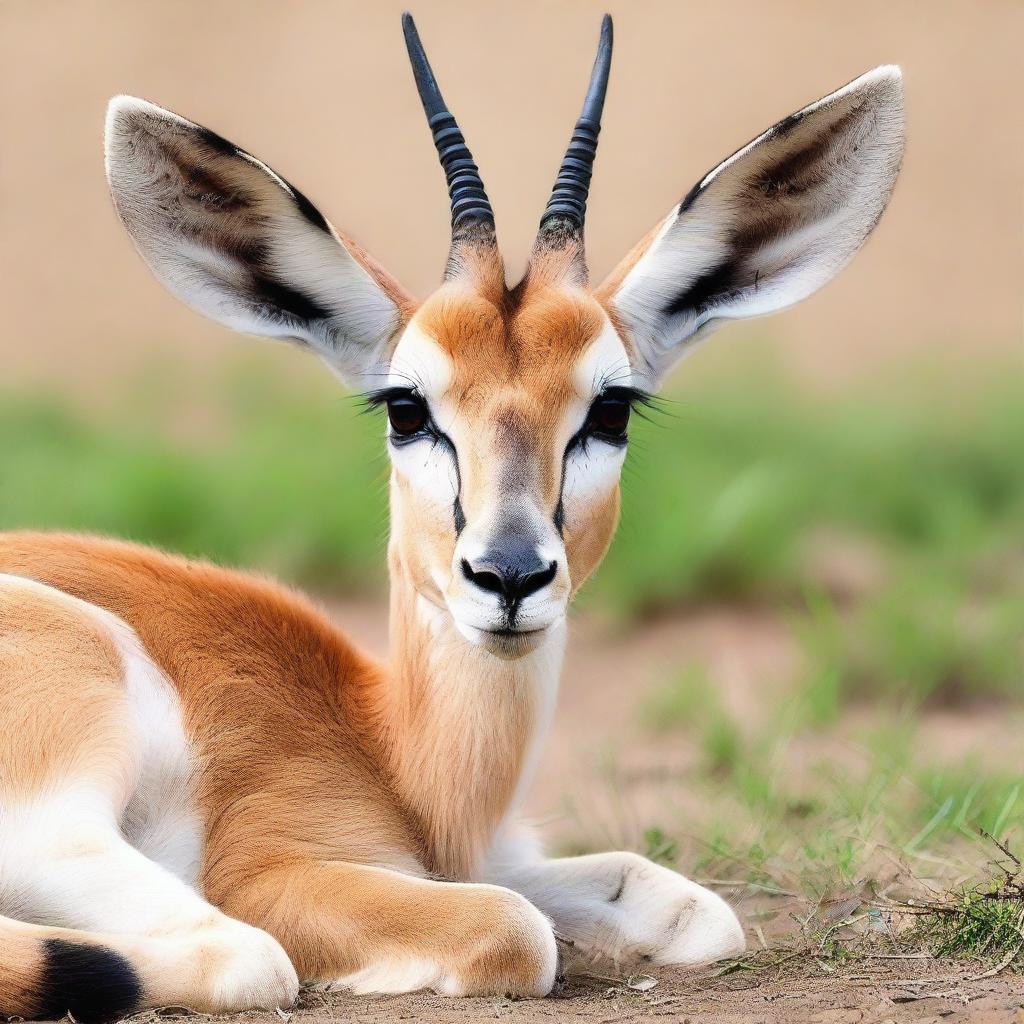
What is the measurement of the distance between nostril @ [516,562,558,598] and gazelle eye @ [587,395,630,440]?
1.92 ft

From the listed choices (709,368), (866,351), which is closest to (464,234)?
(709,368)

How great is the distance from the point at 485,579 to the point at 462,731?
2.72ft

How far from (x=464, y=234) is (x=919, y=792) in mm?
2779

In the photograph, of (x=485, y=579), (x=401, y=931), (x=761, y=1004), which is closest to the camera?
(x=761, y=1004)

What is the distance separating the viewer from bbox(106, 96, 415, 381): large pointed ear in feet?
15.6

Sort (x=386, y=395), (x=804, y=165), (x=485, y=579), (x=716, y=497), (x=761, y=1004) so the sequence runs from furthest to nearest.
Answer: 1. (x=716, y=497)
2. (x=804, y=165)
3. (x=386, y=395)
4. (x=485, y=579)
5. (x=761, y=1004)

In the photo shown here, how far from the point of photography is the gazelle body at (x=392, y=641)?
421 centimetres

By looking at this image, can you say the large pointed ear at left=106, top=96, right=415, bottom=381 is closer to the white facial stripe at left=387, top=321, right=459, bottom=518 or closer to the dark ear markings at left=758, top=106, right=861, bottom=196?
the white facial stripe at left=387, top=321, right=459, bottom=518

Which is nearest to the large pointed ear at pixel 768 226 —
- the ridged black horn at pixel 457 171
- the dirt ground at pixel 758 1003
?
the ridged black horn at pixel 457 171

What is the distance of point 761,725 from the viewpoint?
7.82 meters

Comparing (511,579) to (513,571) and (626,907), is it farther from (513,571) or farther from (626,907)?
(626,907)

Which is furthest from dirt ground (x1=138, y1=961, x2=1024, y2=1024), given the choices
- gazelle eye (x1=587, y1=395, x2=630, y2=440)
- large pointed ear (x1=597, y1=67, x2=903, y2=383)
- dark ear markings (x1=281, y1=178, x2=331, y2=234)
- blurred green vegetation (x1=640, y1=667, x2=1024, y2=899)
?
dark ear markings (x1=281, y1=178, x2=331, y2=234)

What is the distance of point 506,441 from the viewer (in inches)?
173

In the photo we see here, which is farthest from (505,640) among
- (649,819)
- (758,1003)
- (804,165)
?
(649,819)
